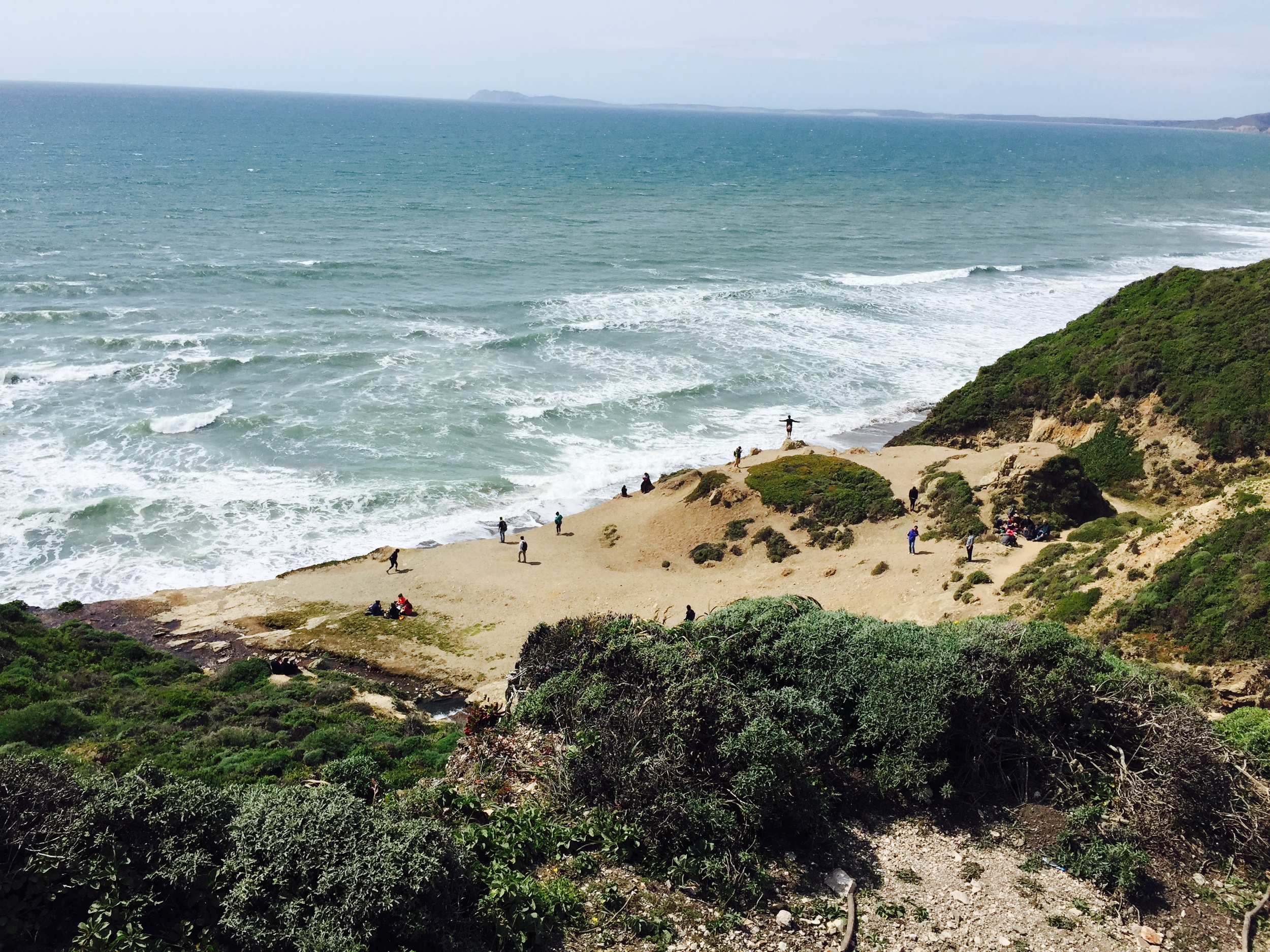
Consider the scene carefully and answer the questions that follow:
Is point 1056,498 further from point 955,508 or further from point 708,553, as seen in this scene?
point 708,553

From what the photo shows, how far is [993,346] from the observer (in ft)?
168

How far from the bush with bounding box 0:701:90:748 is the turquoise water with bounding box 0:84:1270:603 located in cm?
1183

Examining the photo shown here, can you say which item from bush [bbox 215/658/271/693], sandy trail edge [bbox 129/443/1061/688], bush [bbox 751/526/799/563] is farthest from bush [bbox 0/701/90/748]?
bush [bbox 751/526/799/563]

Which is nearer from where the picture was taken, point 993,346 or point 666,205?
point 993,346

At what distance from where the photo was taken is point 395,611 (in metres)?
26.0

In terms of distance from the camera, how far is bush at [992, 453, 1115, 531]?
25.5m

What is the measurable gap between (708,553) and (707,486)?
123 inches

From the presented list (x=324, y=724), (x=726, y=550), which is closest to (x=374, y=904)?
(x=324, y=724)

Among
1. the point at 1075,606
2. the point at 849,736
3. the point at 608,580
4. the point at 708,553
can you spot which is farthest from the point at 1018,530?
the point at 849,736

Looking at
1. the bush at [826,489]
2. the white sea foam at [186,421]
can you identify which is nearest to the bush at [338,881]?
the bush at [826,489]

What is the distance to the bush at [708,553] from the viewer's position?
96.0 ft

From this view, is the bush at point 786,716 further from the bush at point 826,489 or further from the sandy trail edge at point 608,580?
the bush at point 826,489

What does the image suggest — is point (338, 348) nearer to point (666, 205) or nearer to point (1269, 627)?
point (1269, 627)

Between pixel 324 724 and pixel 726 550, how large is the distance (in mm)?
14997
